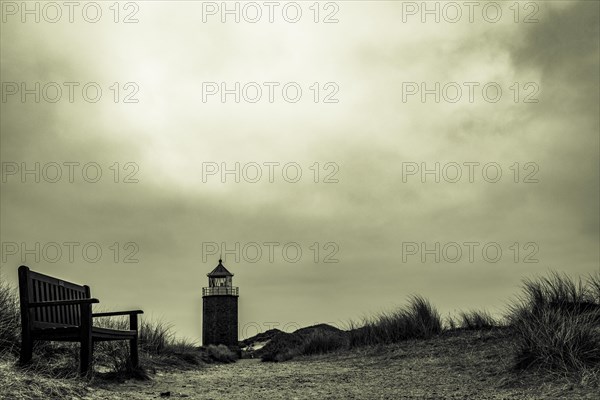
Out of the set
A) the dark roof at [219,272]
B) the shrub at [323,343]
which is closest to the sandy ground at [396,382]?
the shrub at [323,343]

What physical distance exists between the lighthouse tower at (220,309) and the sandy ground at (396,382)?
23.9 metres

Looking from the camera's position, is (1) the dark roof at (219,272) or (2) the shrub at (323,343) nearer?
(2) the shrub at (323,343)

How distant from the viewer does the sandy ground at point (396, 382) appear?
5660 millimetres

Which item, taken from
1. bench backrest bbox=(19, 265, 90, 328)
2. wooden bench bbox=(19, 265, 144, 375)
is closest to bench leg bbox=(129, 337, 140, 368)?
wooden bench bbox=(19, 265, 144, 375)

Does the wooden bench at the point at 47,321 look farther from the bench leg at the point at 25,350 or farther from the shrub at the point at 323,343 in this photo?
the shrub at the point at 323,343

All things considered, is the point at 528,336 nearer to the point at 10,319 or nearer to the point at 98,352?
the point at 98,352

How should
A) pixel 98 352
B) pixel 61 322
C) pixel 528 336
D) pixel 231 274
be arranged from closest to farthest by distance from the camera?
pixel 528 336 < pixel 61 322 < pixel 98 352 < pixel 231 274

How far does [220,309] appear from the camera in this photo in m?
32.5

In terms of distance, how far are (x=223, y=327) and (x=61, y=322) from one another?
26178 millimetres

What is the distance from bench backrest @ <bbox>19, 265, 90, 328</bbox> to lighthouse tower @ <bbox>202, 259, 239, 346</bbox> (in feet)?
81.1

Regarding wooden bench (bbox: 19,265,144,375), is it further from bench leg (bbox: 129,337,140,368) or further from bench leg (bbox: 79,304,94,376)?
bench leg (bbox: 129,337,140,368)

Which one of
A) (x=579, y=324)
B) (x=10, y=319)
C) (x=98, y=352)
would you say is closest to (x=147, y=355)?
(x=98, y=352)

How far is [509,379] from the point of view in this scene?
609cm

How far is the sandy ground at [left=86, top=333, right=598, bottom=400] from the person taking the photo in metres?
5.66
